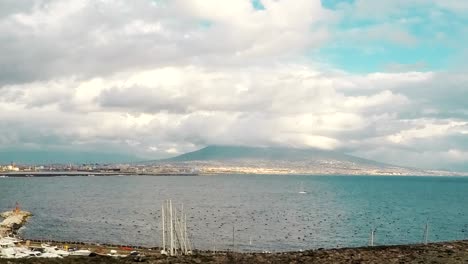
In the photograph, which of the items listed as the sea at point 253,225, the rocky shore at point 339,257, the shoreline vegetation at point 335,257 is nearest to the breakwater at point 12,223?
the sea at point 253,225

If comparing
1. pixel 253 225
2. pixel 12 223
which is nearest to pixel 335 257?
pixel 253 225

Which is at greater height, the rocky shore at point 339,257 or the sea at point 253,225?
the rocky shore at point 339,257

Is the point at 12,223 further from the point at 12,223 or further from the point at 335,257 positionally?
the point at 335,257

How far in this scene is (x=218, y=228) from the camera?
96500 millimetres

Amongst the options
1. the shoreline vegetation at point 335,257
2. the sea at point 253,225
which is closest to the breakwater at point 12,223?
the sea at point 253,225

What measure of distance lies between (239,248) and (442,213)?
9111 centimetres

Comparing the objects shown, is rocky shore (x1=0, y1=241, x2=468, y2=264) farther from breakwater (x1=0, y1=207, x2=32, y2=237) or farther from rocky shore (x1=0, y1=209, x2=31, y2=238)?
rocky shore (x1=0, y1=209, x2=31, y2=238)

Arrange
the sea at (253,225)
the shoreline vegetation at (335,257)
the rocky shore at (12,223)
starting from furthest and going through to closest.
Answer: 1. the sea at (253,225)
2. the rocky shore at (12,223)
3. the shoreline vegetation at (335,257)

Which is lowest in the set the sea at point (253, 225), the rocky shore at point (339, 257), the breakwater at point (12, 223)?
the sea at point (253, 225)

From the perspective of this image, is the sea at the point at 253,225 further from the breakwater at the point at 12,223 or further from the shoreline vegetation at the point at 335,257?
the shoreline vegetation at the point at 335,257

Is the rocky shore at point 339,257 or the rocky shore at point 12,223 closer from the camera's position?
the rocky shore at point 339,257

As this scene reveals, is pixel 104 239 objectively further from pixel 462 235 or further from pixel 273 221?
pixel 462 235

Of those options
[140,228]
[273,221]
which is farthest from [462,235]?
[140,228]

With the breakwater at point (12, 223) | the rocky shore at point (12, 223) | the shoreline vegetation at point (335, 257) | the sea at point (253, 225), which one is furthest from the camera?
the sea at point (253, 225)
